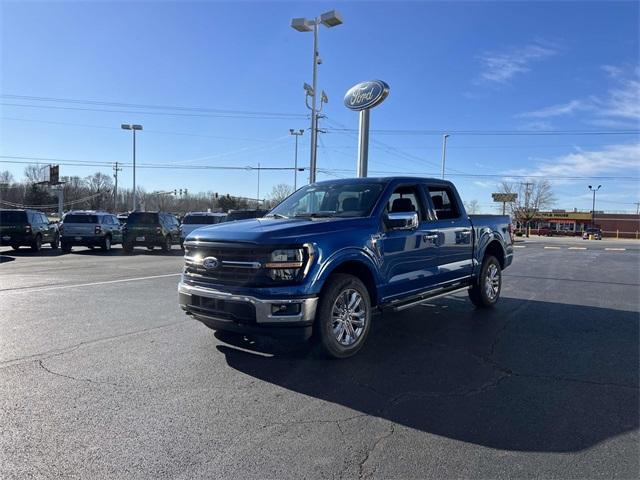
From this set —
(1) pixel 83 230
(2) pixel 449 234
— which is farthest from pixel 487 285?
(1) pixel 83 230

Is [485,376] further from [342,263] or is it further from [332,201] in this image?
[332,201]

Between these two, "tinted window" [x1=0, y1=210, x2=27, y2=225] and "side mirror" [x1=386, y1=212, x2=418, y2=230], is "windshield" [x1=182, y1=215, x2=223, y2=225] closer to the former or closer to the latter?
"tinted window" [x1=0, y1=210, x2=27, y2=225]

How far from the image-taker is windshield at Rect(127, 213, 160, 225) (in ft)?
70.5

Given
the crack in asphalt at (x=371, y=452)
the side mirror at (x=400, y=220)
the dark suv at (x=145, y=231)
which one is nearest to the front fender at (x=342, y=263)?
the side mirror at (x=400, y=220)

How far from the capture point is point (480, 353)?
5637mm

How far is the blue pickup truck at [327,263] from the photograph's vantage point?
4.84 metres

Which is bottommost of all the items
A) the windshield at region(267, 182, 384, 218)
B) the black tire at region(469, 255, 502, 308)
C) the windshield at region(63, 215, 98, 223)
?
the black tire at region(469, 255, 502, 308)

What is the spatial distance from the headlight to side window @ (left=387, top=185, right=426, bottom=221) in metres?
1.73

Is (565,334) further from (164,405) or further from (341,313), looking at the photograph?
(164,405)

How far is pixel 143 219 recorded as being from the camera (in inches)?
859

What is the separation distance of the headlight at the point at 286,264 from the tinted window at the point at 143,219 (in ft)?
60.2

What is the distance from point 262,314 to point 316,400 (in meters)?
1.01

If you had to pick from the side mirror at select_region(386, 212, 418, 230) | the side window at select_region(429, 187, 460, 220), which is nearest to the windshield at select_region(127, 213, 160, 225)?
the side window at select_region(429, 187, 460, 220)

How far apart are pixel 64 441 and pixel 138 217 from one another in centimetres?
1950
